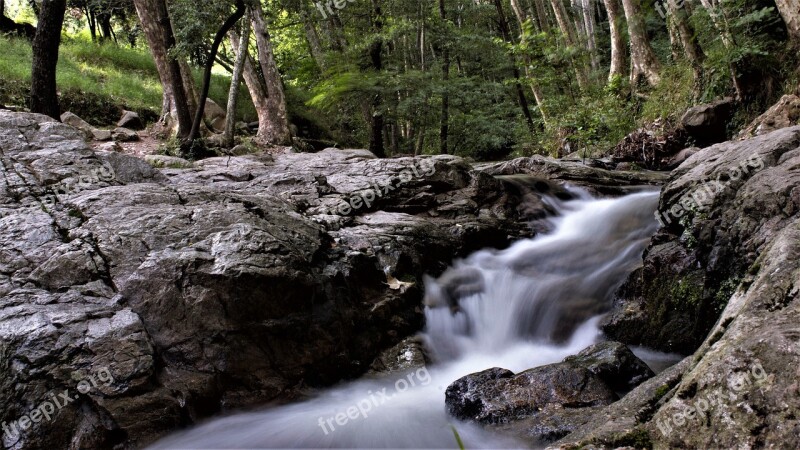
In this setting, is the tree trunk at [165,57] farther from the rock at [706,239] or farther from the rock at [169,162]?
the rock at [706,239]

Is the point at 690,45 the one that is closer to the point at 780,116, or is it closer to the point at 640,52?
the point at 640,52

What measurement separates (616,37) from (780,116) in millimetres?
7493

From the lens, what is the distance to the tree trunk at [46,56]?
9.00 metres

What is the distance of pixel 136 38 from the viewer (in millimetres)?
27656

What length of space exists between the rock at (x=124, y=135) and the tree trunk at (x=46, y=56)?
475cm

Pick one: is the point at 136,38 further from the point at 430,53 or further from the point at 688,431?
the point at 688,431

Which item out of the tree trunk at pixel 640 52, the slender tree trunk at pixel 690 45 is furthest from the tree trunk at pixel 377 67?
the slender tree trunk at pixel 690 45

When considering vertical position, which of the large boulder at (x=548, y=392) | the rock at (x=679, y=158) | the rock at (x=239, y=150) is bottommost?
the large boulder at (x=548, y=392)

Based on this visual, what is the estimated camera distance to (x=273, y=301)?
4.83 m

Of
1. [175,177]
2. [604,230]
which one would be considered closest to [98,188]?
[175,177]

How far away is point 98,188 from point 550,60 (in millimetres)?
13497

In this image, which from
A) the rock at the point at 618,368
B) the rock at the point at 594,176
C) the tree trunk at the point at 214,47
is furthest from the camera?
the tree trunk at the point at 214,47

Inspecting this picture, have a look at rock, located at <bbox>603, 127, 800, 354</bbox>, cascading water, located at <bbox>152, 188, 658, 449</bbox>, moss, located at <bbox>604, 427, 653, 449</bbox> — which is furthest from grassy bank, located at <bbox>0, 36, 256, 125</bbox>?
moss, located at <bbox>604, 427, 653, 449</bbox>

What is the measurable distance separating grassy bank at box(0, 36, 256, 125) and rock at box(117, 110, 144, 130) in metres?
0.74
